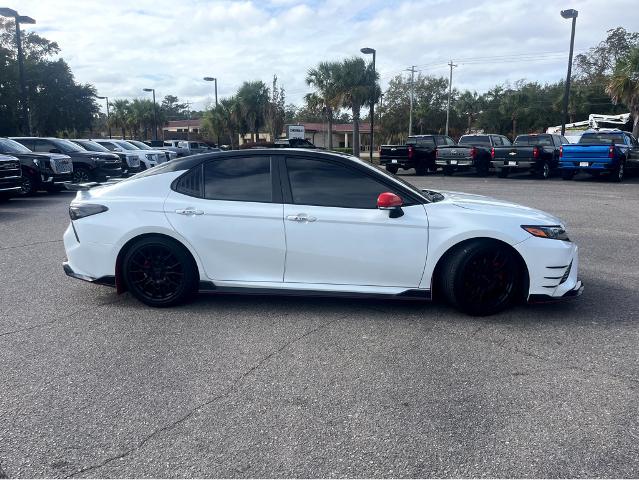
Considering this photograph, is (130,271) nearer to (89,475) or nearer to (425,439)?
(89,475)

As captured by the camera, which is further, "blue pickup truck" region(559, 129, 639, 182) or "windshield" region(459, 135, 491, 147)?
"windshield" region(459, 135, 491, 147)

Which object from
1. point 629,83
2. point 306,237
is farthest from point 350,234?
point 629,83

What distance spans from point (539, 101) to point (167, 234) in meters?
60.7

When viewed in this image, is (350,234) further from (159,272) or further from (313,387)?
(159,272)

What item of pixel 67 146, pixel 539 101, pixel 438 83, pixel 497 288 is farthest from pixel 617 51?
pixel 497 288

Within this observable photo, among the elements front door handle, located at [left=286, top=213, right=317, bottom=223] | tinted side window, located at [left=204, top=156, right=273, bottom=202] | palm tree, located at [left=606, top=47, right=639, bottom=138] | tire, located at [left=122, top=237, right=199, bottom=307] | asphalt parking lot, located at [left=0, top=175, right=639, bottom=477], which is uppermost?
palm tree, located at [left=606, top=47, right=639, bottom=138]

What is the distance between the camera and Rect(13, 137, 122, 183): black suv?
17.3 metres

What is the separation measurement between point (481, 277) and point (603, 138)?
61.3 feet

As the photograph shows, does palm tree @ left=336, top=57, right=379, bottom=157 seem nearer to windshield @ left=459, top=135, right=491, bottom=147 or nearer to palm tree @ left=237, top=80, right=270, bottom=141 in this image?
windshield @ left=459, top=135, right=491, bottom=147

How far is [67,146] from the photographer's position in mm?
17844

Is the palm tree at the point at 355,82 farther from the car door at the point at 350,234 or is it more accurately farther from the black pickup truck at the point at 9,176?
the car door at the point at 350,234

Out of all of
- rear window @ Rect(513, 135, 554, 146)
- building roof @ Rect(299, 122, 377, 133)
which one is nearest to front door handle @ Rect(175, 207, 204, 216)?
rear window @ Rect(513, 135, 554, 146)

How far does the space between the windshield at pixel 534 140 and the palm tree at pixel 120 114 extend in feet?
175

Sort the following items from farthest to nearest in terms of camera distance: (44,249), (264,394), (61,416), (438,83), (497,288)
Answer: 1. (438,83)
2. (44,249)
3. (497,288)
4. (264,394)
5. (61,416)
